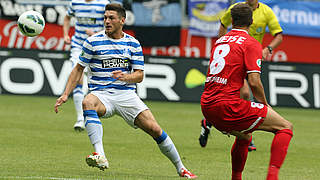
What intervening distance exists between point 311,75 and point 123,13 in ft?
37.6

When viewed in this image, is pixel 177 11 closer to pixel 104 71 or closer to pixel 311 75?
pixel 311 75

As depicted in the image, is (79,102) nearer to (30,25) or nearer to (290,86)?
(30,25)

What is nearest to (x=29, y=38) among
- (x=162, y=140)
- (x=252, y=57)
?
(x=162, y=140)

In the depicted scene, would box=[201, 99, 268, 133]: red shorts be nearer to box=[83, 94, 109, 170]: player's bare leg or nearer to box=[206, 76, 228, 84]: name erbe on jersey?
box=[206, 76, 228, 84]: name erbe on jersey

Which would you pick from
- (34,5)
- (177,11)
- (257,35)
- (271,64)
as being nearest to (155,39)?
(177,11)

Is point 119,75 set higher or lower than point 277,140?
higher

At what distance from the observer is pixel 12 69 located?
1878cm

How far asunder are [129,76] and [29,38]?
16.2 metres

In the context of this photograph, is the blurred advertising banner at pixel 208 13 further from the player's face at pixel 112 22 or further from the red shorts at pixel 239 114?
the red shorts at pixel 239 114

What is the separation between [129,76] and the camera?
8273mm

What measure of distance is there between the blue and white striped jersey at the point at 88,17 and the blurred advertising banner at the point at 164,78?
5837 millimetres

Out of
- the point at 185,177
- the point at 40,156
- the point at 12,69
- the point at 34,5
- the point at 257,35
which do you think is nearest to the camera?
the point at 185,177

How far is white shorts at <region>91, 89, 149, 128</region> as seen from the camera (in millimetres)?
8383

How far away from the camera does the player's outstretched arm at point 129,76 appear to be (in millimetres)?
8203
